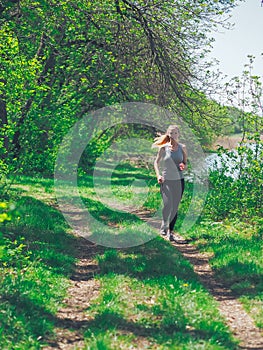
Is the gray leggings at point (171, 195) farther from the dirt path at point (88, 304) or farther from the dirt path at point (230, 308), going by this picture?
the dirt path at point (230, 308)

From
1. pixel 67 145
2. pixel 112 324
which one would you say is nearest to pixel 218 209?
pixel 112 324

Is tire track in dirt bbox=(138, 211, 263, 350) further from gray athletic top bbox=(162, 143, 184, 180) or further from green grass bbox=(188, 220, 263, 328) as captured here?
gray athletic top bbox=(162, 143, 184, 180)

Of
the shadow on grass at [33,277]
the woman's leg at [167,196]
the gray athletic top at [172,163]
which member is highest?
the gray athletic top at [172,163]

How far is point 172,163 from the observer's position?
10953 mm

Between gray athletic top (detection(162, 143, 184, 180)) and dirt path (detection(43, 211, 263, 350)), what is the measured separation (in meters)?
1.62

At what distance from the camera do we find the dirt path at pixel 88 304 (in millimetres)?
5675

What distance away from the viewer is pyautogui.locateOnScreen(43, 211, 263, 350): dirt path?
5.67m

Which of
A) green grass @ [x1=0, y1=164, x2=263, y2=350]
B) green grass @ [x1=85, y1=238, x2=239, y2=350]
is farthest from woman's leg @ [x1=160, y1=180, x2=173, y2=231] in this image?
green grass @ [x1=85, y1=238, x2=239, y2=350]

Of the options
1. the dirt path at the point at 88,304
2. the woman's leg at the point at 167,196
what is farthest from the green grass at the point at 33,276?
the woman's leg at the point at 167,196

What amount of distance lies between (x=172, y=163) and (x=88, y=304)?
469cm

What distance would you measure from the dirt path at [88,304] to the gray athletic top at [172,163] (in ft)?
5.32

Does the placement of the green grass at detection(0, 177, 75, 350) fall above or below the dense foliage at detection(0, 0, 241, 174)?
below

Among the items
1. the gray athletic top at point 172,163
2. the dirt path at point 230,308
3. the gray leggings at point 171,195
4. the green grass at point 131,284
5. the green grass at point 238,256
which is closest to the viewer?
the green grass at point 131,284

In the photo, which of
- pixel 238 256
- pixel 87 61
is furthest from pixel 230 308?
pixel 87 61
